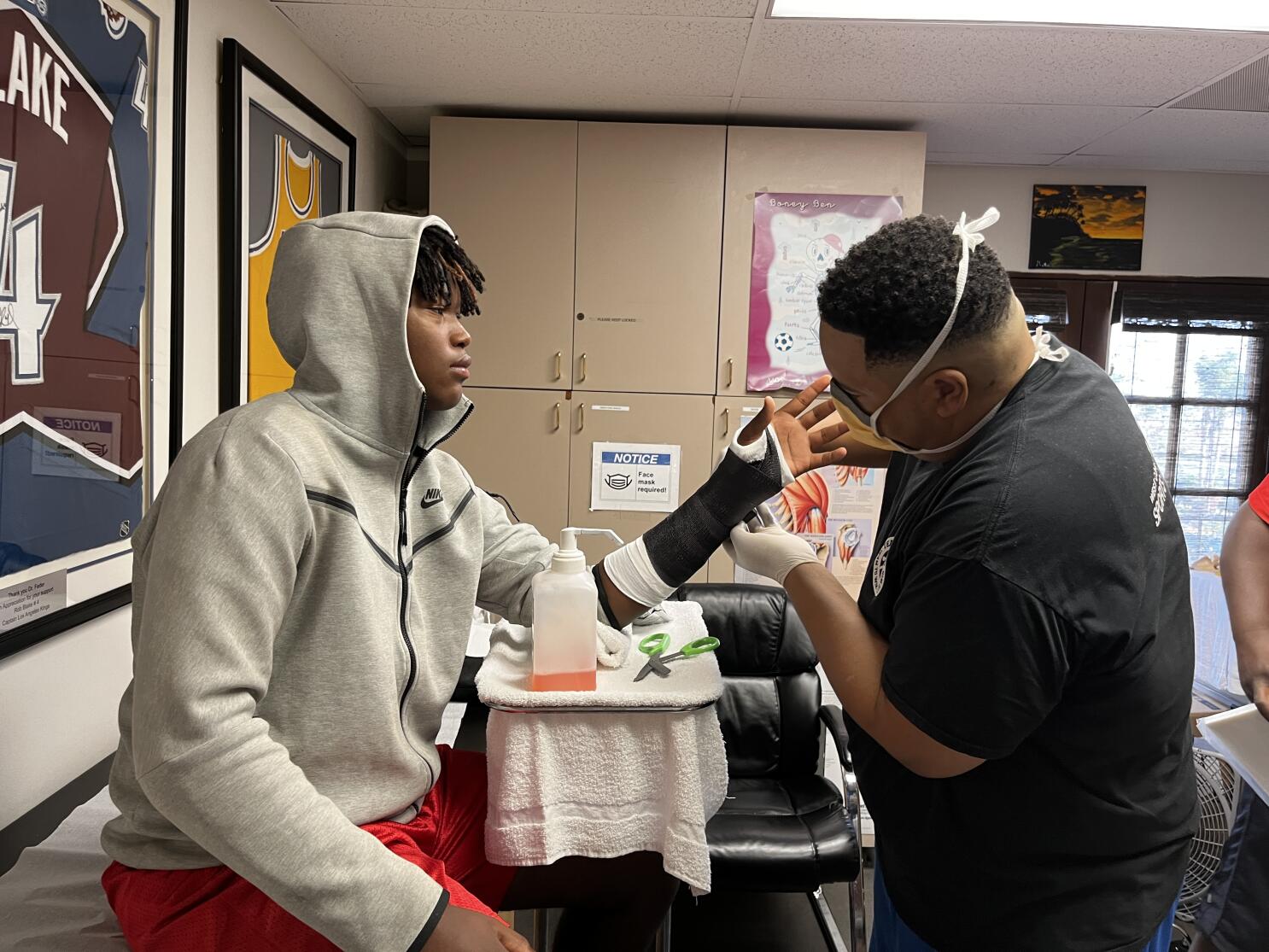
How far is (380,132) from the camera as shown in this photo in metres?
3.23

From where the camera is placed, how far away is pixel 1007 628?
91cm

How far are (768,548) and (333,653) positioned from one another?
0.62 m

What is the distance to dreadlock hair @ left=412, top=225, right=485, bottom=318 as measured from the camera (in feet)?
3.68

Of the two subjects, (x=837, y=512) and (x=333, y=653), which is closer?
(x=333, y=653)

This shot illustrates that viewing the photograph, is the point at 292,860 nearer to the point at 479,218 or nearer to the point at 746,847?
the point at 746,847

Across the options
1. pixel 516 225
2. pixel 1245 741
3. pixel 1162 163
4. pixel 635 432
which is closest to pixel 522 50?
pixel 516 225

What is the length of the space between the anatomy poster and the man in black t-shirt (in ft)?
6.63

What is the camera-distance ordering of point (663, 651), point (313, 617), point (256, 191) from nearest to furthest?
point (313, 617)
point (663, 651)
point (256, 191)

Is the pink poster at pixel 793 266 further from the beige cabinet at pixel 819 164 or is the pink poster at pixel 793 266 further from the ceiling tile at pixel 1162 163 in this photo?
the ceiling tile at pixel 1162 163

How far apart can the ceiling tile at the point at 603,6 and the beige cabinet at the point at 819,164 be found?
2.76ft

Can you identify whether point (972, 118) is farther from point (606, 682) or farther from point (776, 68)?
point (606, 682)

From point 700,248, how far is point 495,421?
927 mm

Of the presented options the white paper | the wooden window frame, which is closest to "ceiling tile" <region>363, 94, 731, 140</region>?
the wooden window frame

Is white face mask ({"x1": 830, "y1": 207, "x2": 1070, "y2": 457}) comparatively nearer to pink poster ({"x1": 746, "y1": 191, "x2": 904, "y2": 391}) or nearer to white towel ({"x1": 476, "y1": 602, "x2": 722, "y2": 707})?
white towel ({"x1": 476, "y1": 602, "x2": 722, "y2": 707})
